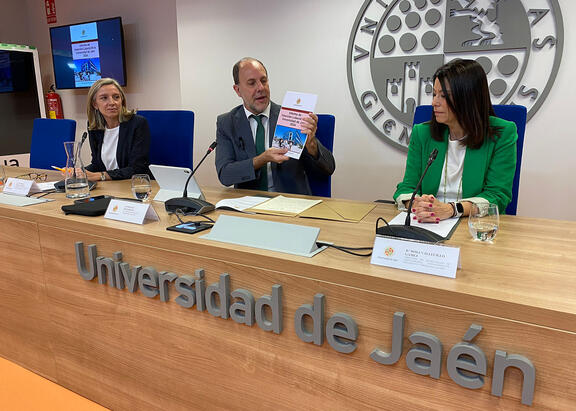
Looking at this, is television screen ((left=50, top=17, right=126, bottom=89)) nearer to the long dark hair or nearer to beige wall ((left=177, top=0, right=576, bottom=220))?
beige wall ((left=177, top=0, right=576, bottom=220))

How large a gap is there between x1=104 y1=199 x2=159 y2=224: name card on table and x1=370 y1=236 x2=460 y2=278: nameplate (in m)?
0.74

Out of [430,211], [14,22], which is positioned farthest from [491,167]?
[14,22]

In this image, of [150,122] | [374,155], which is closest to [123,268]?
[150,122]

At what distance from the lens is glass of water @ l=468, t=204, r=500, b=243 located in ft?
3.53

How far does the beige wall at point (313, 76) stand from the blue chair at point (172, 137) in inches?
36.7

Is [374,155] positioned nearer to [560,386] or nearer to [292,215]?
[292,215]

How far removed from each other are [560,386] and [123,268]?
1089 millimetres

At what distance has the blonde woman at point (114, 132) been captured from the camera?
2.45 m

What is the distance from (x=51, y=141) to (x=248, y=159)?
182 cm

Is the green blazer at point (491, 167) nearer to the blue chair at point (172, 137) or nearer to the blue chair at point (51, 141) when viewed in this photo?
the blue chair at point (172, 137)

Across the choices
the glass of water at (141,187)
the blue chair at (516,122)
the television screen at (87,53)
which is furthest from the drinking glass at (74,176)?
the television screen at (87,53)

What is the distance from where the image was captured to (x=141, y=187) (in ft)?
5.19

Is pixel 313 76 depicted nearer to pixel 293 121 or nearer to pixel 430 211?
pixel 293 121

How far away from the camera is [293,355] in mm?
990
